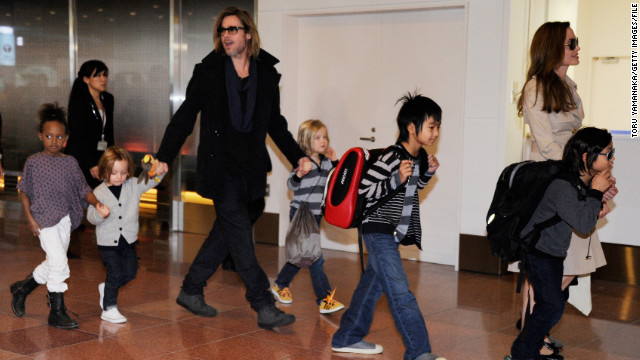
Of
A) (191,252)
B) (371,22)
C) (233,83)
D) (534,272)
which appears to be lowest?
(191,252)

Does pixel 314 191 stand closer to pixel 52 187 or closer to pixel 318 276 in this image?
pixel 318 276

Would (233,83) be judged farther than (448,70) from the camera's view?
No

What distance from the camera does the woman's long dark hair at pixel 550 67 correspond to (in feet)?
15.5

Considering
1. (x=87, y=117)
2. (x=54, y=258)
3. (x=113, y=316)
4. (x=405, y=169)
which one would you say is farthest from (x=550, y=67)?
(x=87, y=117)

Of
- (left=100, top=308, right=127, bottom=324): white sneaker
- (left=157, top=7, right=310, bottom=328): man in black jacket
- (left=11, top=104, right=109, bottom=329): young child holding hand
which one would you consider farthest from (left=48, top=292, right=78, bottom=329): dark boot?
(left=157, top=7, right=310, bottom=328): man in black jacket

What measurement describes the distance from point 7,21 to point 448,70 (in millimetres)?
7333

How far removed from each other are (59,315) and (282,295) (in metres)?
1.59

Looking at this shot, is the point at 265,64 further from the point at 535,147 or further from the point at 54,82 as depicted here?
the point at 54,82

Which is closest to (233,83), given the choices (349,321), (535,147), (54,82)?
(349,321)

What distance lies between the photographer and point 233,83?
4.82 meters

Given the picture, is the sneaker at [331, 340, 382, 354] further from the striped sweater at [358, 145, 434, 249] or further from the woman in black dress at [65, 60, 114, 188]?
the woman in black dress at [65, 60, 114, 188]

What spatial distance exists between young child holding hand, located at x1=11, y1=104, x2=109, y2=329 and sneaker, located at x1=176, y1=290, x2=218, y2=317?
729mm

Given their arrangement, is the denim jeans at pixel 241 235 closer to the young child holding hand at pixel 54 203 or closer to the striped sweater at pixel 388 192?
the young child holding hand at pixel 54 203

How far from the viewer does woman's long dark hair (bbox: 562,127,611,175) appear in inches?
157
